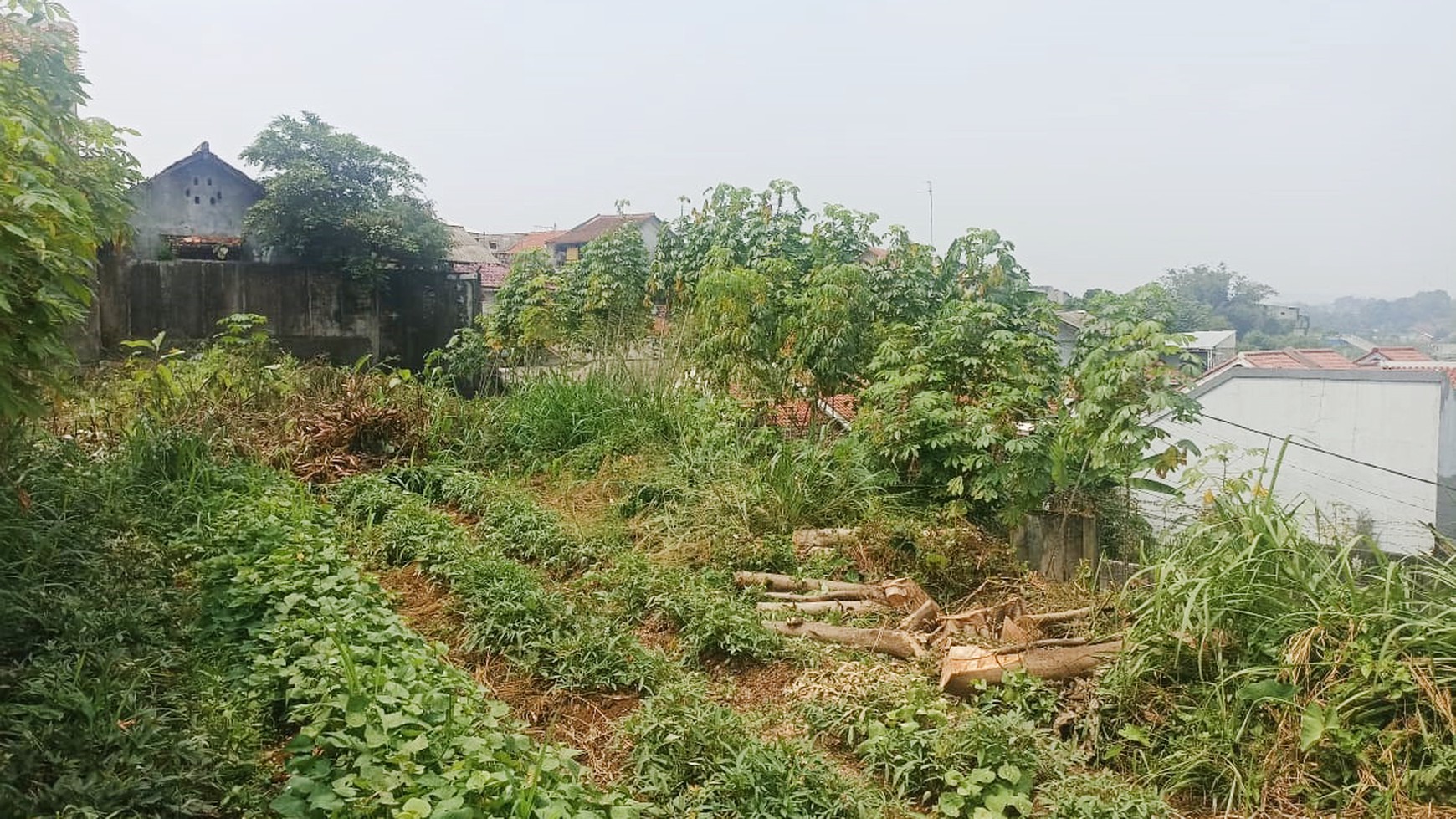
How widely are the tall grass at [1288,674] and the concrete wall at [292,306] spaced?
754 cm

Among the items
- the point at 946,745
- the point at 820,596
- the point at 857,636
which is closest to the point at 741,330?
the point at 820,596

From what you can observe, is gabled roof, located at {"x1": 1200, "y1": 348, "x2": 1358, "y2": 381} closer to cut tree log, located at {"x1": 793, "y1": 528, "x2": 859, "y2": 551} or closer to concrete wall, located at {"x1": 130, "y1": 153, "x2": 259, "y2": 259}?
cut tree log, located at {"x1": 793, "y1": 528, "x2": 859, "y2": 551}

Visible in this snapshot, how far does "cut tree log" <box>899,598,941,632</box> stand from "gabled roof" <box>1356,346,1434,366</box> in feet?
8.37

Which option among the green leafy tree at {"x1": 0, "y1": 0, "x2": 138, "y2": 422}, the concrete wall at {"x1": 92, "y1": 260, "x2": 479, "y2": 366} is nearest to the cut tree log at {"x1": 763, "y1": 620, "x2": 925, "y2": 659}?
the green leafy tree at {"x1": 0, "y1": 0, "x2": 138, "y2": 422}

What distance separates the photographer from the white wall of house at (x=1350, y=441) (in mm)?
3557

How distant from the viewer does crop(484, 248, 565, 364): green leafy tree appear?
314 inches

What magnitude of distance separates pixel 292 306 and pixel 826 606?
7.52 metres

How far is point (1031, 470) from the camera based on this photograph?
14.9 feet

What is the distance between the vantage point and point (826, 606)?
378 centimetres

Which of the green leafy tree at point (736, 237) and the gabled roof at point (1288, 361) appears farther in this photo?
the green leafy tree at point (736, 237)

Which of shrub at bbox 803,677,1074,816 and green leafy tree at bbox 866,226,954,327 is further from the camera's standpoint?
green leafy tree at bbox 866,226,954,327

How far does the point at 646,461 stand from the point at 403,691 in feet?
10.7

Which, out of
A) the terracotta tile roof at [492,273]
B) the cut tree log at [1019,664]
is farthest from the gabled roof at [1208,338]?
the terracotta tile roof at [492,273]

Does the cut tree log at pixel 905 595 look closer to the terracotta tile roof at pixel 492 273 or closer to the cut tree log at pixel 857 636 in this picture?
the cut tree log at pixel 857 636
